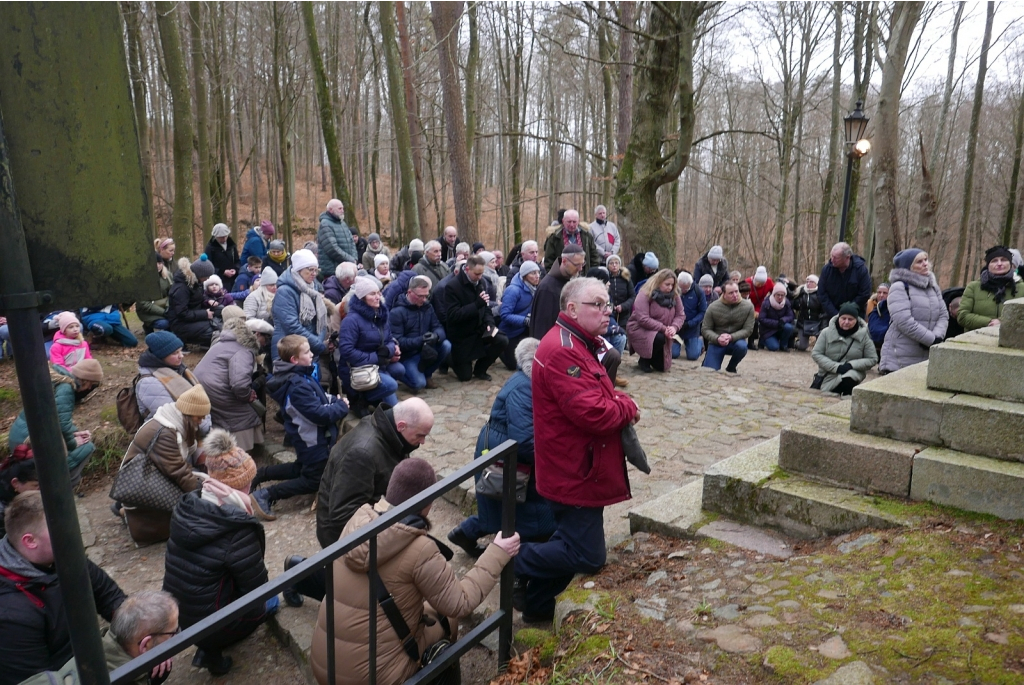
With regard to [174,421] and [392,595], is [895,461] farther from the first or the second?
[174,421]

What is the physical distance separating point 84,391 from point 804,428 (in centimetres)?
673

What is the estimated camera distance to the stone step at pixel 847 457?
169 inches

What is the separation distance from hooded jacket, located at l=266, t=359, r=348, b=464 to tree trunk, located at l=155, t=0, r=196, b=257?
8.90 meters

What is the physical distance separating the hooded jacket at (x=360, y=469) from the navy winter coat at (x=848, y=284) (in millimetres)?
8998

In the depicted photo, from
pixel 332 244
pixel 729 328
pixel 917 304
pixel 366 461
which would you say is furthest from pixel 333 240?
pixel 917 304

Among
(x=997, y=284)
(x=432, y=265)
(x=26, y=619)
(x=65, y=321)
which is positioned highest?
(x=432, y=265)

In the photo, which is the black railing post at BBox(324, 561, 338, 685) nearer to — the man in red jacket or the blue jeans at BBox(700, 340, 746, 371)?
the man in red jacket

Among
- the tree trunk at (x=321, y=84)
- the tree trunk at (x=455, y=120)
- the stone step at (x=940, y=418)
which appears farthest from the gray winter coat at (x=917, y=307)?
the tree trunk at (x=321, y=84)

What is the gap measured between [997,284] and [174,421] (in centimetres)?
896

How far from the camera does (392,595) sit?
3.17 m

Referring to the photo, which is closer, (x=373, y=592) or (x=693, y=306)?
(x=373, y=592)

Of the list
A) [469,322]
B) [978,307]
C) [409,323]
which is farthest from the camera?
[469,322]

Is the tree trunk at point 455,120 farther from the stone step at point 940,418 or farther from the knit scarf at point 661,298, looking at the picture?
the stone step at point 940,418

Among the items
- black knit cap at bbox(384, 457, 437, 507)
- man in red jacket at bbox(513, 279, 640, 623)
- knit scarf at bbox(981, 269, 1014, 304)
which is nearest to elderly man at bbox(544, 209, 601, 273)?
knit scarf at bbox(981, 269, 1014, 304)
